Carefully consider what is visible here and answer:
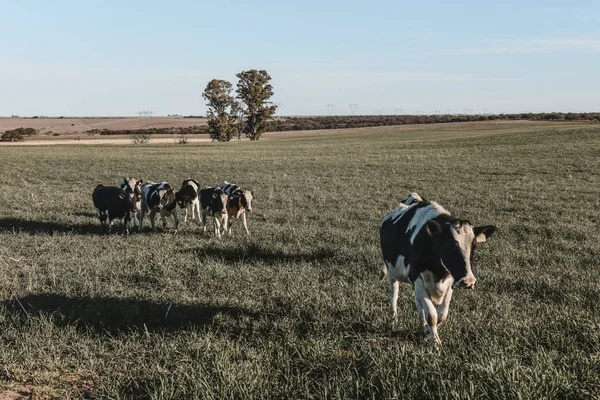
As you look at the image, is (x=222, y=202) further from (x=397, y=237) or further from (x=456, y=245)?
(x=456, y=245)

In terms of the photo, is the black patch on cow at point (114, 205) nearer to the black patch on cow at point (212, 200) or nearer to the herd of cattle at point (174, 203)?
the herd of cattle at point (174, 203)

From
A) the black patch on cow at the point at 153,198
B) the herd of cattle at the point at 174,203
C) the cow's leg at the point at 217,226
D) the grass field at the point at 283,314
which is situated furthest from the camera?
the black patch on cow at the point at 153,198

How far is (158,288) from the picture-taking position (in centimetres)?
812

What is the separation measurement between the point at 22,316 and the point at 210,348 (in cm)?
326

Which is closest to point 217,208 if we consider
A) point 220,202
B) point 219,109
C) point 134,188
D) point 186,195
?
point 220,202

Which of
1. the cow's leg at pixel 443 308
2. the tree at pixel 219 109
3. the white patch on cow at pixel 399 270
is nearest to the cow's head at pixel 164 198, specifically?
the white patch on cow at pixel 399 270

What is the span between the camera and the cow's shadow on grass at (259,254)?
388 inches

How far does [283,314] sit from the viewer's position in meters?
6.76

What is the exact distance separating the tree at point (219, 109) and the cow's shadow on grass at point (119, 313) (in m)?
88.5

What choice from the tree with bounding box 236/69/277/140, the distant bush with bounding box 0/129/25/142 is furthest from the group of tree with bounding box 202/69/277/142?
the distant bush with bounding box 0/129/25/142

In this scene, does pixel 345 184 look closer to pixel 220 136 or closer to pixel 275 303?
pixel 275 303

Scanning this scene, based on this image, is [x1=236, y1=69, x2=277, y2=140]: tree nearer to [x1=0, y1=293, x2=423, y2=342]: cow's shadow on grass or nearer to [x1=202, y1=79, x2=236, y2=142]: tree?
[x1=202, y1=79, x2=236, y2=142]: tree

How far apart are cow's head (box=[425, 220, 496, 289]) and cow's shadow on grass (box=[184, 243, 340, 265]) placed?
14.9ft

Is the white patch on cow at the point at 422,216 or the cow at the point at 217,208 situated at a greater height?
the white patch on cow at the point at 422,216
